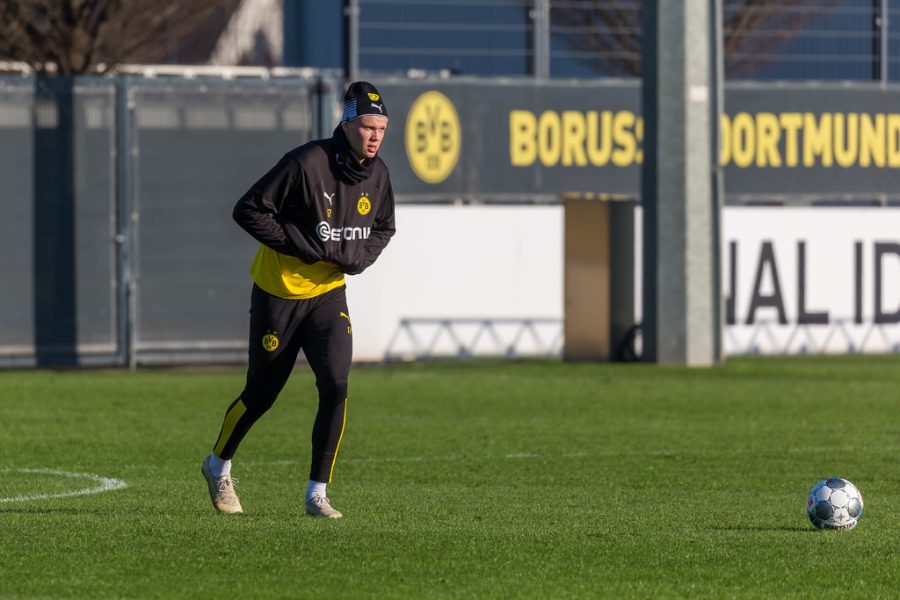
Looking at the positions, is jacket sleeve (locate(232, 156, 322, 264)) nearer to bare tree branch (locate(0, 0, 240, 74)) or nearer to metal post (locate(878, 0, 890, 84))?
metal post (locate(878, 0, 890, 84))

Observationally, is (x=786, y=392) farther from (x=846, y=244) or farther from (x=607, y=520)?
(x=607, y=520)

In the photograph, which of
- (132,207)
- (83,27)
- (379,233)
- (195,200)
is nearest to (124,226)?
(132,207)

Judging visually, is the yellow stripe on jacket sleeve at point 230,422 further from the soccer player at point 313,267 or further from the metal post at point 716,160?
the metal post at point 716,160

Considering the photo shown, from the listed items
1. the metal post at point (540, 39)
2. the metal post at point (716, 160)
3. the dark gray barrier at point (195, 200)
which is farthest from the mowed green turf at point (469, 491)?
the metal post at point (540, 39)

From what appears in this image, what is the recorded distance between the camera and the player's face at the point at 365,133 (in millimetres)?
9484

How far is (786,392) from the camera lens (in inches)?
758

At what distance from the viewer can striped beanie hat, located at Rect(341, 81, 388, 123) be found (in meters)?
9.49

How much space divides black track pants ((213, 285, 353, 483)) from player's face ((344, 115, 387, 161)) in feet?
2.51

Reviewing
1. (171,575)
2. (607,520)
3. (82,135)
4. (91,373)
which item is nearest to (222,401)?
(91,373)

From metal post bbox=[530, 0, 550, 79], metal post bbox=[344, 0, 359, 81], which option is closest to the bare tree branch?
metal post bbox=[344, 0, 359, 81]

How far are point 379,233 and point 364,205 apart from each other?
0.24 m

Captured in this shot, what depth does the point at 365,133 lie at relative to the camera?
949 cm

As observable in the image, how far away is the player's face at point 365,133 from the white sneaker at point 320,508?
5.67 feet

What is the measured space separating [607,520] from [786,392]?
32.9ft
